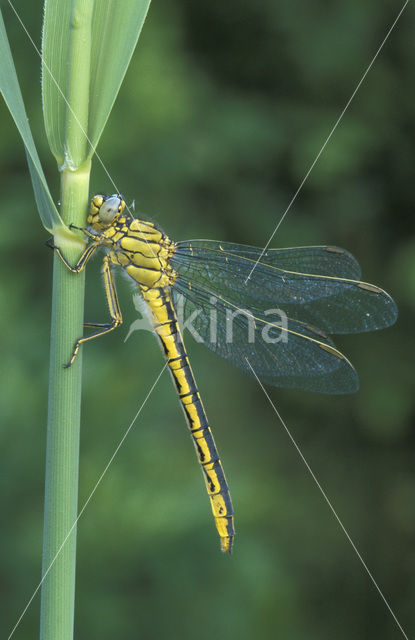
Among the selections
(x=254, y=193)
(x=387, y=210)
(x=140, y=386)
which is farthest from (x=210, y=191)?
(x=140, y=386)

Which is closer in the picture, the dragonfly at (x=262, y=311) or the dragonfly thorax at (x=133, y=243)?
the dragonfly thorax at (x=133, y=243)

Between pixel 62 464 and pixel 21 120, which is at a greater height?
pixel 21 120

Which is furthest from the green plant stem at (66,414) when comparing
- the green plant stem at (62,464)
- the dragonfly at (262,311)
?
the dragonfly at (262,311)

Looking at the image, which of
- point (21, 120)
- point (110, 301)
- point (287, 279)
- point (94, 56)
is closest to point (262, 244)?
point (287, 279)

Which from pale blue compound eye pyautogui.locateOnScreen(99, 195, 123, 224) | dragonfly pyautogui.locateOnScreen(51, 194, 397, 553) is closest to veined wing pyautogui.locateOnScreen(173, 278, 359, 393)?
dragonfly pyautogui.locateOnScreen(51, 194, 397, 553)

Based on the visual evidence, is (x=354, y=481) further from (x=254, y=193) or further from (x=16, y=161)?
(x=16, y=161)

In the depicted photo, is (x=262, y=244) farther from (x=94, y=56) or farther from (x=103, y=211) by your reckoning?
(x=94, y=56)

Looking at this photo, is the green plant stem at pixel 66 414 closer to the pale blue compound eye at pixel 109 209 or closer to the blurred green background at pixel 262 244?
the pale blue compound eye at pixel 109 209
